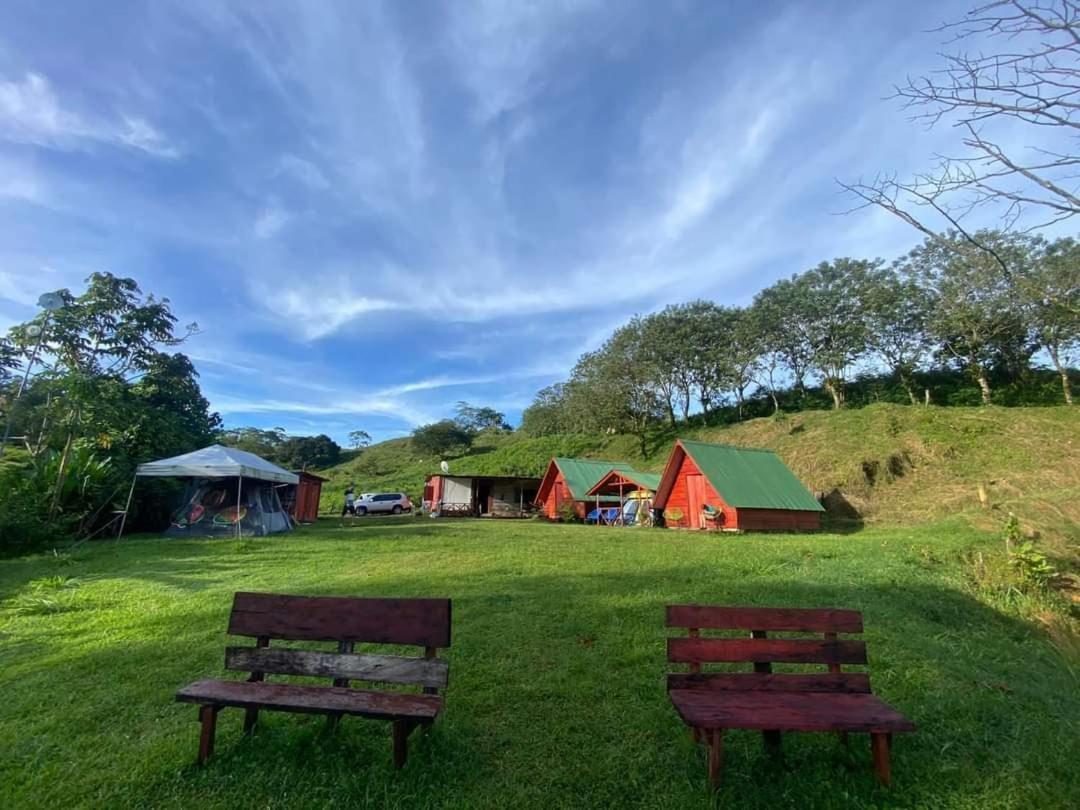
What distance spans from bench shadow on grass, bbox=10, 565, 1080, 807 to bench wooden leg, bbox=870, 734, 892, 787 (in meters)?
0.07

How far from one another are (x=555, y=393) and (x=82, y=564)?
50.6 metres

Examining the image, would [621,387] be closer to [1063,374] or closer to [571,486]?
[571,486]

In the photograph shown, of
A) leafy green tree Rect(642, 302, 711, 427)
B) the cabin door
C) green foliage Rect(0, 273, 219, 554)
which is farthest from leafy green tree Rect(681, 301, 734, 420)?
green foliage Rect(0, 273, 219, 554)

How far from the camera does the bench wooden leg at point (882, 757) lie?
2.81 meters

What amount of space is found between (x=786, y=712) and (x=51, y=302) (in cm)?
2270

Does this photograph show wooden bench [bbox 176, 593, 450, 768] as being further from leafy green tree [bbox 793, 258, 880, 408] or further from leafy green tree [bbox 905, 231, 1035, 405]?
leafy green tree [bbox 793, 258, 880, 408]

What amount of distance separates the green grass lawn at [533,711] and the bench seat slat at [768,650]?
55 cm

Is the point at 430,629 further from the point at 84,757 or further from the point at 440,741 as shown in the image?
the point at 84,757

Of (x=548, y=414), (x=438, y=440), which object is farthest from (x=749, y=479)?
(x=438, y=440)

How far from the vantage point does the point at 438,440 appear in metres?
65.9

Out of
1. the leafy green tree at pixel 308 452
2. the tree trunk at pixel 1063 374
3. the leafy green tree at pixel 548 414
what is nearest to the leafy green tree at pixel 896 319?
the tree trunk at pixel 1063 374

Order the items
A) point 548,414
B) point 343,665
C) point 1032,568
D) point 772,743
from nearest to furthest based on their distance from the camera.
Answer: point 772,743 < point 343,665 < point 1032,568 < point 548,414

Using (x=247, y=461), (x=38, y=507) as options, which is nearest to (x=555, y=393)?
(x=247, y=461)

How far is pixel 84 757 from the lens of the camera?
123 inches
